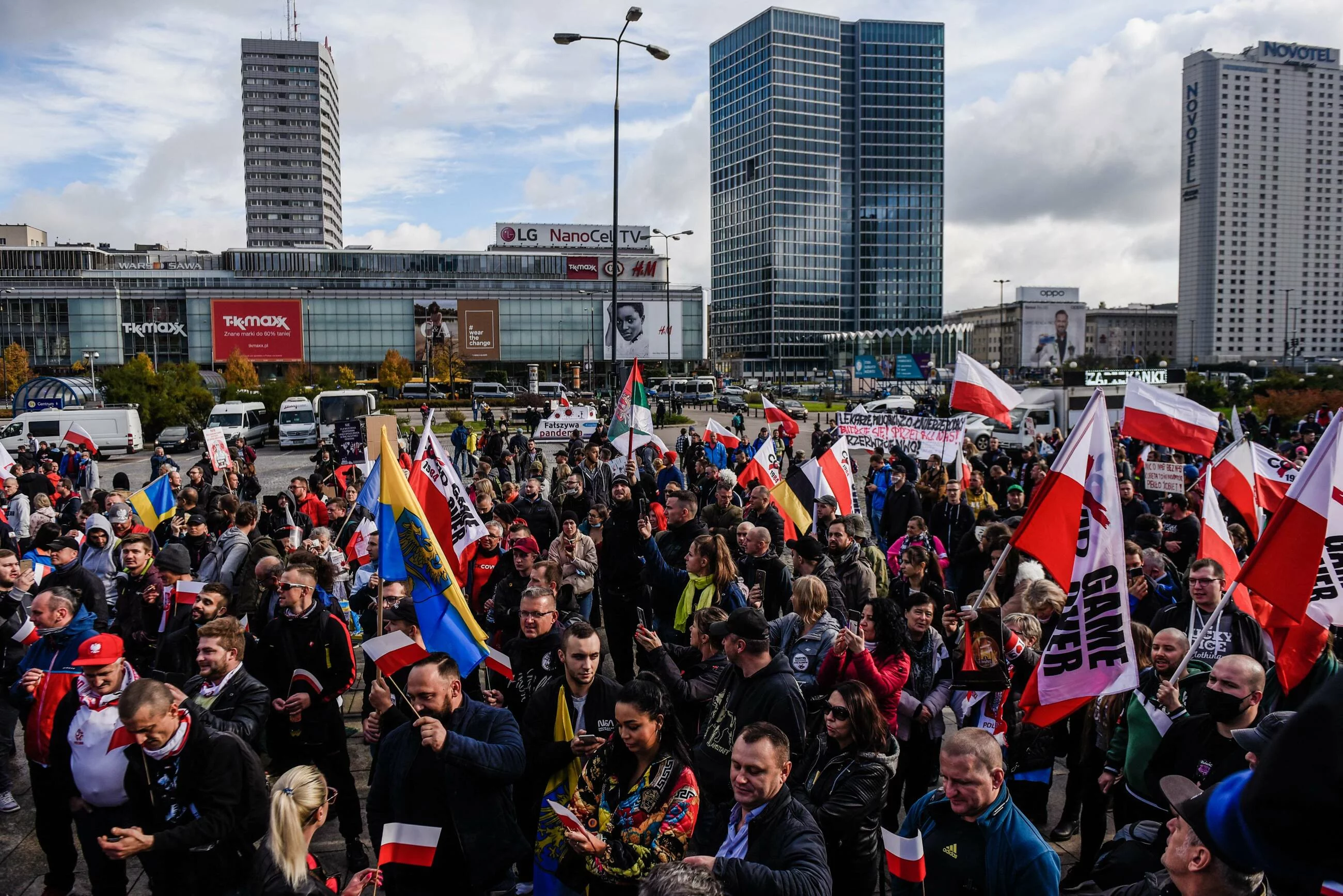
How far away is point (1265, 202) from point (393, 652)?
19762cm

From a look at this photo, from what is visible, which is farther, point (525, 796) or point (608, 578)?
point (608, 578)

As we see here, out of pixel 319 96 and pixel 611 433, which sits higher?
pixel 319 96

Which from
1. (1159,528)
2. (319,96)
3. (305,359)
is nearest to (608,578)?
(1159,528)

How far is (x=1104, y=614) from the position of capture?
15.8 ft

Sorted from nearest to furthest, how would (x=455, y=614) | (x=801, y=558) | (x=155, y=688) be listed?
1. (x=155, y=688)
2. (x=455, y=614)
3. (x=801, y=558)

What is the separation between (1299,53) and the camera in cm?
16438

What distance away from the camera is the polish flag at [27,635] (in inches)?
230

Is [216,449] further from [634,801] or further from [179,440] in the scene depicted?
[179,440]

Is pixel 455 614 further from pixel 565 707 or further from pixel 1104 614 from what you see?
pixel 1104 614

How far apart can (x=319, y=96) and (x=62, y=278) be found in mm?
68561

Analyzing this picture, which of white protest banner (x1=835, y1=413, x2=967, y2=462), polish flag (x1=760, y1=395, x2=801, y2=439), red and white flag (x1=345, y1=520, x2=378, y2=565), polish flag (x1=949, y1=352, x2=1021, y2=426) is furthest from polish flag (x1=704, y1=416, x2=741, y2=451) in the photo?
red and white flag (x1=345, y1=520, x2=378, y2=565)

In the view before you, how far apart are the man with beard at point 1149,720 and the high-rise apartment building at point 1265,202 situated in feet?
603

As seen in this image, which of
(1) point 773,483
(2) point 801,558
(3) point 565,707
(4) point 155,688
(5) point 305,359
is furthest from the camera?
(5) point 305,359

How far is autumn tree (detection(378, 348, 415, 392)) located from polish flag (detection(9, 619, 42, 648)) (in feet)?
248
